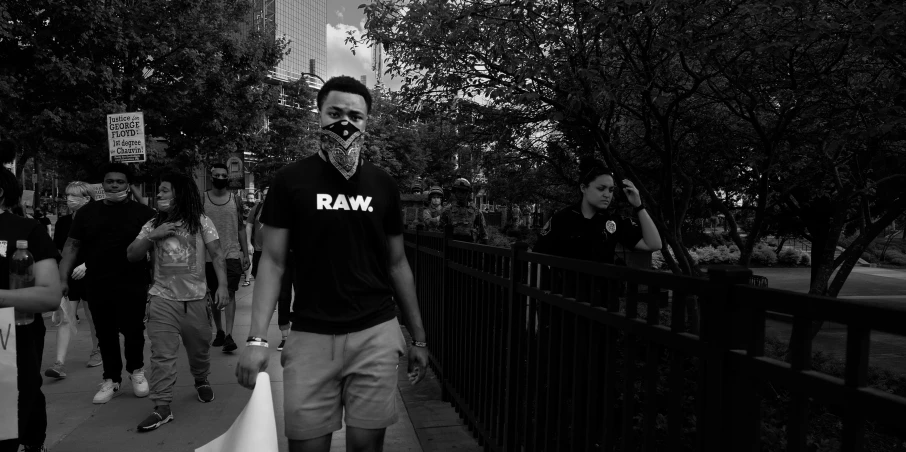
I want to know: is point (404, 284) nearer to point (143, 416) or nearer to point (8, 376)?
point (8, 376)

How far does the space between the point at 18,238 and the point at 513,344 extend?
98.2 inches

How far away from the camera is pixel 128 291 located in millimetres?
5168

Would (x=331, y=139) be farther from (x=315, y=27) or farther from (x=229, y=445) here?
(x=315, y=27)

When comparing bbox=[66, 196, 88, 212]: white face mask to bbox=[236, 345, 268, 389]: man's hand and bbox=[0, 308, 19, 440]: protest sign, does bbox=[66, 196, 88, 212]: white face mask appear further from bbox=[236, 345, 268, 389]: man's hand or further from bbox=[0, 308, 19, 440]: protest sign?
bbox=[236, 345, 268, 389]: man's hand

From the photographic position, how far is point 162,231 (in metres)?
4.82

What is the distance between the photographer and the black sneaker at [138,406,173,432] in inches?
178

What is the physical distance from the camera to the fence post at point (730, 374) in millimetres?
1521

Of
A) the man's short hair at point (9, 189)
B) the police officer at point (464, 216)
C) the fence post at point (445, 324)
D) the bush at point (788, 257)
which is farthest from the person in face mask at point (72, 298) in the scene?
the bush at point (788, 257)

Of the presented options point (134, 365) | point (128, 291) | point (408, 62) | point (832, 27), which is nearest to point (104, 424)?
point (134, 365)

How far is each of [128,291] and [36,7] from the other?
1294cm

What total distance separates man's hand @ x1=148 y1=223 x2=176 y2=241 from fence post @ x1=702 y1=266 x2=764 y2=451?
431cm

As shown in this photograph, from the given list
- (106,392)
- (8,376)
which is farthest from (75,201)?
(8,376)

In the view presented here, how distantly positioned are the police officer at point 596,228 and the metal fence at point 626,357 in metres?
0.57

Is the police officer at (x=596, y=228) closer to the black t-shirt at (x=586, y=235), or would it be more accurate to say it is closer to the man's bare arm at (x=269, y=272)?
the black t-shirt at (x=586, y=235)
